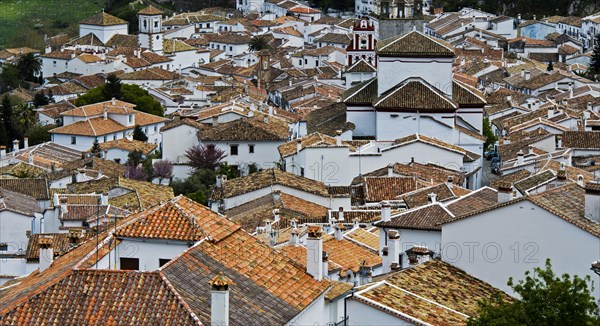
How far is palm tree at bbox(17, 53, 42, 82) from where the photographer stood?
314 ft

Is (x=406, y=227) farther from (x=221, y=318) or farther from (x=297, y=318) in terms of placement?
(x=221, y=318)

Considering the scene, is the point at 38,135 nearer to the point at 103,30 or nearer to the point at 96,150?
the point at 96,150

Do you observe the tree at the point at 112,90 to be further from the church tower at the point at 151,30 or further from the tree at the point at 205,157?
the church tower at the point at 151,30

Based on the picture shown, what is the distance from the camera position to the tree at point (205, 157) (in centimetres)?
4966

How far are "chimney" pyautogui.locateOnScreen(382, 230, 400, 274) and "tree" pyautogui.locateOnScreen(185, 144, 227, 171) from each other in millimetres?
25751

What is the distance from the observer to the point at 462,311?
19859 mm

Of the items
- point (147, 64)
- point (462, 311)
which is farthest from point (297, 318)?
point (147, 64)

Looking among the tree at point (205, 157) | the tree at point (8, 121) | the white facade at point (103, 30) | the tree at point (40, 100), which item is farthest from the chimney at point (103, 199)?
the white facade at point (103, 30)

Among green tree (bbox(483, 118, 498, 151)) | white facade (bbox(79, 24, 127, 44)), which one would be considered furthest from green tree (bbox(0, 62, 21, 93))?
green tree (bbox(483, 118, 498, 151))

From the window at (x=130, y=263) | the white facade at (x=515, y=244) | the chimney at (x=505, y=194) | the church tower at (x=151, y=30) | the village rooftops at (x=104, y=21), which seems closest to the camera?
the window at (x=130, y=263)

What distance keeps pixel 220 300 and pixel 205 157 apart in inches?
1317

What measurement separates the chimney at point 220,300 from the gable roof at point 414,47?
32243 millimetres

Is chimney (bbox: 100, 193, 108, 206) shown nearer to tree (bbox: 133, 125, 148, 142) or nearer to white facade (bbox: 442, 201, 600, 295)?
white facade (bbox: 442, 201, 600, 295)

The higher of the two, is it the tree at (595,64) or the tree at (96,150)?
the tree at (96,150)
